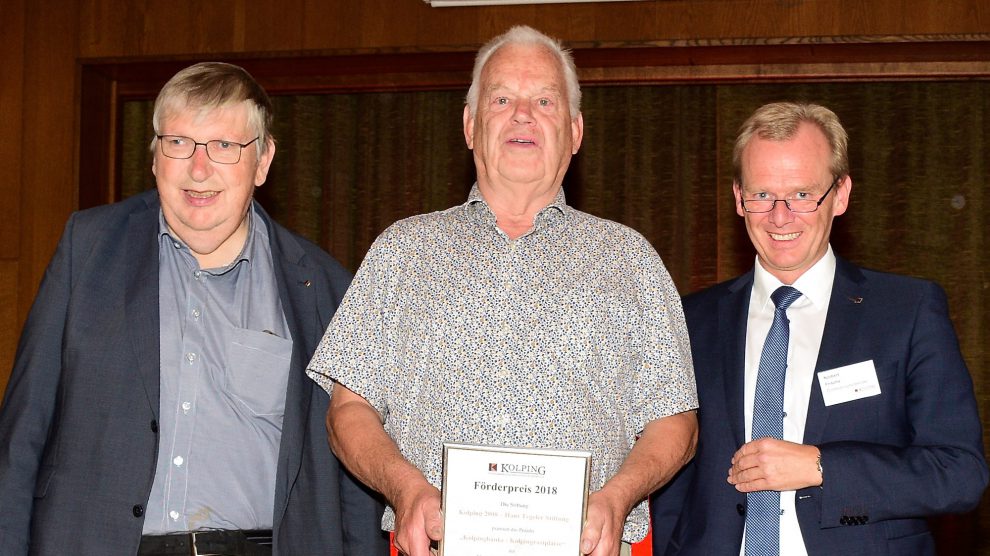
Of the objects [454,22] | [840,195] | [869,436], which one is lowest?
[869,436]

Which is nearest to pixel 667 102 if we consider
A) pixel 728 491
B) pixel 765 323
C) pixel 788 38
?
pixel 788 38

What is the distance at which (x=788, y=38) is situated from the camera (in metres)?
4.31

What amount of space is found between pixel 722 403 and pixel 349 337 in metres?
0.96

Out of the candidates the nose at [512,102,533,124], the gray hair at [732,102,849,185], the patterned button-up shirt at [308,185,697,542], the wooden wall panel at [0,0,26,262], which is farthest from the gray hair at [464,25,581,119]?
the wooden wall panel at [0,0,26,262]

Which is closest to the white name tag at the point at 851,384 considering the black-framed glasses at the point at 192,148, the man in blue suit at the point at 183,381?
the man in blue suit at the point at 183,381

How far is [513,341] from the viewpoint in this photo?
2.25 metres

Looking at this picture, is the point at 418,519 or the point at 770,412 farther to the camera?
the point at 770,412

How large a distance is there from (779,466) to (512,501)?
785 mm

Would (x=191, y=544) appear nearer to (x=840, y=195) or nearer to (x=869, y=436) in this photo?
(x=869, y=436)

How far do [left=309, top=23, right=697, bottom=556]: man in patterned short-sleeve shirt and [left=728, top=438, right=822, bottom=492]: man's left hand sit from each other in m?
0.16

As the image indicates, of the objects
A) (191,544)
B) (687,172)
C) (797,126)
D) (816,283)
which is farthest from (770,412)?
(687,172)

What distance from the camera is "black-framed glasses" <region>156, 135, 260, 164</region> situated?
2.51 m

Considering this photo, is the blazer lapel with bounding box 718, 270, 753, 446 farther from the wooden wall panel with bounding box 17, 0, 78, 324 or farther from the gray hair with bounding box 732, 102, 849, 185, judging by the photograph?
the wooden wall panel with bounding box 17, 0, 78, 324

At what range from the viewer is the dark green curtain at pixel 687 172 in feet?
15.2
